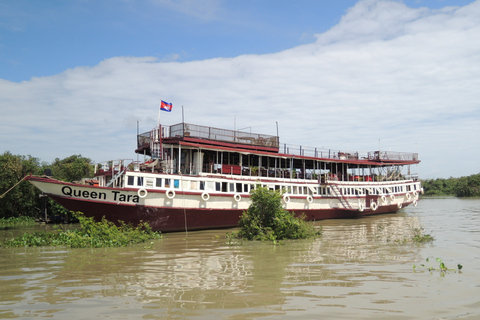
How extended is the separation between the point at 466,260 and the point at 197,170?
55.6ft

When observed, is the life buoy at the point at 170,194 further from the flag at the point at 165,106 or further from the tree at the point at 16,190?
the tree at the point at 16,190

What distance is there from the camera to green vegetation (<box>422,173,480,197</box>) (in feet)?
267

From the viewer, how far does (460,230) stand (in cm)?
2047

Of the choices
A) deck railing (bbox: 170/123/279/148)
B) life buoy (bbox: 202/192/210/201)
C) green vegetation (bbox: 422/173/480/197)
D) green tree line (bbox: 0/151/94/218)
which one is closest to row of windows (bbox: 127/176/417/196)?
life buoy (bbox: 202/192/210/201)

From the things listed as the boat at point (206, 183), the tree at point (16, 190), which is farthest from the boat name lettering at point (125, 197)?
the tree at point (16, 190)

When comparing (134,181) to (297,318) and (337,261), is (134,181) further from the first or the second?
(297,318)

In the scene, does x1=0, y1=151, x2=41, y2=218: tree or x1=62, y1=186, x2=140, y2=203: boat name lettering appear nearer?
x1=62, y1=186, x2=140, y2=203: boat name lettering

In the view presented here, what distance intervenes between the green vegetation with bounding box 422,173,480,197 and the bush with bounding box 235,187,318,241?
78251 mm

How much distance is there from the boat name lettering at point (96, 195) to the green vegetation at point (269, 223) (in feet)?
21.2

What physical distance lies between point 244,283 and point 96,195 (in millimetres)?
14120

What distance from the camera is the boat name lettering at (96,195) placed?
20188mm

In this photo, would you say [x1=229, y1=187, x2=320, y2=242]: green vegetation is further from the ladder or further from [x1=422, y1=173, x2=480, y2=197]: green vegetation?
[x1=422, y1=173, x2=480, y2=197]: green vegetation

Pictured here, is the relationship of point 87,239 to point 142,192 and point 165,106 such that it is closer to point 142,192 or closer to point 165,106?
point 142,192

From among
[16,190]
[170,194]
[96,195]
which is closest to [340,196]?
[170,194]
